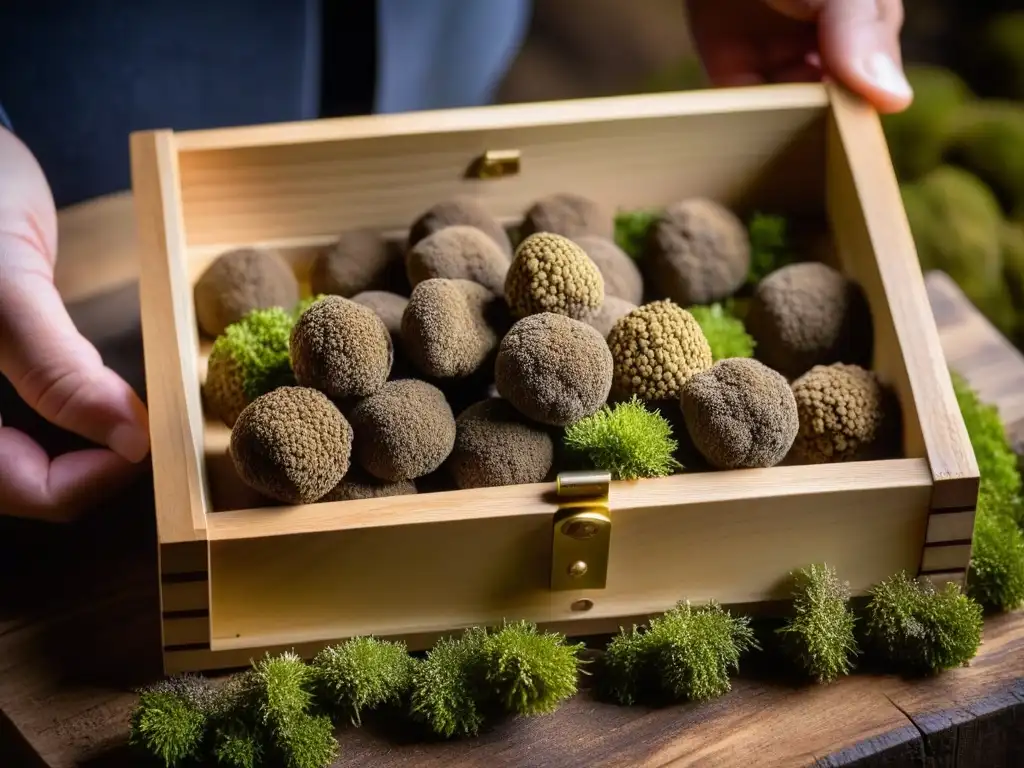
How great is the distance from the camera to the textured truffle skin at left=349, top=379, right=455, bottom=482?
691mm

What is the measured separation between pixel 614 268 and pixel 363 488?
0.25m

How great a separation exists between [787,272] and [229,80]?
1.87 feet

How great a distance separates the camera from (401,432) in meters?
0.69

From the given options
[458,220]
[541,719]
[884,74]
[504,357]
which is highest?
[884,74]

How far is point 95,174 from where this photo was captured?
113cm

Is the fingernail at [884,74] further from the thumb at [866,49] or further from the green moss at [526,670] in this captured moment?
the green moss at [526,670]

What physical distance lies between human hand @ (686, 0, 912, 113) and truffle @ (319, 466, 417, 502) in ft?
1.52

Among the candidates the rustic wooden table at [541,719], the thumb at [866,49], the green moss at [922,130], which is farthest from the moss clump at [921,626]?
the green moss at [922,130]

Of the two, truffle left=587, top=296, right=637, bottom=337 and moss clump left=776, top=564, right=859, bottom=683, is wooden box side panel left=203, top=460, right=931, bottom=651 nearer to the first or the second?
moss clump left=776, top=564, right=859, bottom=683

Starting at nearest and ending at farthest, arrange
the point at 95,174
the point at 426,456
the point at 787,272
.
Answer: the point at 426,456 → the point at 787,272 → the point at 95,174

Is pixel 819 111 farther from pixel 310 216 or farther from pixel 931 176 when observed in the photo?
pixel 931 176

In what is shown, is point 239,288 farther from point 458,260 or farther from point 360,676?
point 360,676

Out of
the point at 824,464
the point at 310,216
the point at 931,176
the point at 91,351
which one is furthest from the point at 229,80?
the point at 931,176

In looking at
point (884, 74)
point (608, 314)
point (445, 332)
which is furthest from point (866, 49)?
point (445, 332)
